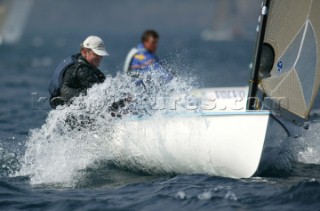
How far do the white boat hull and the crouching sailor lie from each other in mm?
508

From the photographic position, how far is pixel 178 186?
242 inches

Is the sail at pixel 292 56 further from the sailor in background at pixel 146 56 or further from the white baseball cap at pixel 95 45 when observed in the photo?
the white baseball cap at pixel 95 45

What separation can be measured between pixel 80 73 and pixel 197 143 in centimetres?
130

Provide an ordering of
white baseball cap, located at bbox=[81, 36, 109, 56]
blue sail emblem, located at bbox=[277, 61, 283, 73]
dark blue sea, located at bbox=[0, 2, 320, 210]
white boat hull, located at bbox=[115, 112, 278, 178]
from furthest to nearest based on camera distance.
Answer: blue sail emblem, located at bbox=[277, 61, 283, 73] < white baseball cap, located at bbox=[81, 36, 109, 56] < white boat hull, located at bbox=[115, 112, 278, 178] < dark blue sea, located at bbox=[0, 2, 320, 210]

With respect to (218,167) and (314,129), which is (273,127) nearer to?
(218,167)

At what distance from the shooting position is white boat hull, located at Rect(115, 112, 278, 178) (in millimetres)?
6043

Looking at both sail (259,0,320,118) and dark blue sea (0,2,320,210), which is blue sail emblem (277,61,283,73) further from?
dark blue sea (0,2,320,210)

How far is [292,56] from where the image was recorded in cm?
711

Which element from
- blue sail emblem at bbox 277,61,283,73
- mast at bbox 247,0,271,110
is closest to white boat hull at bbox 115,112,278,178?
mast at bbox 247,0,271,110

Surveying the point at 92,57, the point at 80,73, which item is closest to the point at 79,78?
the point at 80,73

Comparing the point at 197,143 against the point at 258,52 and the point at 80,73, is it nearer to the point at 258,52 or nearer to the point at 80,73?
the point at 258,52

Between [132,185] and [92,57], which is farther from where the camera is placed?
[92,57]

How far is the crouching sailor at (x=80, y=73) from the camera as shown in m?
6.71

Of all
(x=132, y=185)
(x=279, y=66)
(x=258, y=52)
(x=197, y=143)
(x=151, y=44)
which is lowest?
(x=132, y=185)
